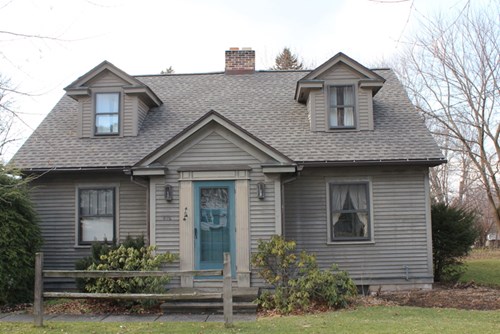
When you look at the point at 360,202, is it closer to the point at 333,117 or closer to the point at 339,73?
the point at 333,117

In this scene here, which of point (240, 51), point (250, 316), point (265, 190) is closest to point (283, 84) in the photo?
point (240, 51)

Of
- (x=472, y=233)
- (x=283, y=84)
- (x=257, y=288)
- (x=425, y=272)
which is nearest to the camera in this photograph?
(x=257, y=288)

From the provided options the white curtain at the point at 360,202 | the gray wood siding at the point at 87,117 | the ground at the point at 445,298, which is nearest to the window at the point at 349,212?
the white curtain at the point at 360,202

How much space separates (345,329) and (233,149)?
5.55 metres

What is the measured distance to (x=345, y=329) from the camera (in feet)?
27.9

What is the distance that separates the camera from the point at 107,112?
50.3ft

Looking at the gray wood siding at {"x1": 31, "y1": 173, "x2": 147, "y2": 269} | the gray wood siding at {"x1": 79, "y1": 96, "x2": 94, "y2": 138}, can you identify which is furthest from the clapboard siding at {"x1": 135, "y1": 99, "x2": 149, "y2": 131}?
the gray wood siding at {"x1": 31, "y1": 173, "x2": 147, "y2": 269}

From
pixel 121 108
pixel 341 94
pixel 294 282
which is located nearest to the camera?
pixel 294 282

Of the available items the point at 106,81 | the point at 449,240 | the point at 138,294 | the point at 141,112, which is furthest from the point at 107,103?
the point at 449,240

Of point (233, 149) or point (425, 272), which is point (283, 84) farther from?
point (425, 272)

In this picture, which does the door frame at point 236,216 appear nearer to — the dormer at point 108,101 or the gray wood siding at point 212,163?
the gray wood siding at point 212,163

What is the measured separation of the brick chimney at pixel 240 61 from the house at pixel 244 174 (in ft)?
8.38

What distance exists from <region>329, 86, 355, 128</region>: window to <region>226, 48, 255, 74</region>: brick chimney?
15.7 feet

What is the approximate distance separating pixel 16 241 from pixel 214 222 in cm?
457
